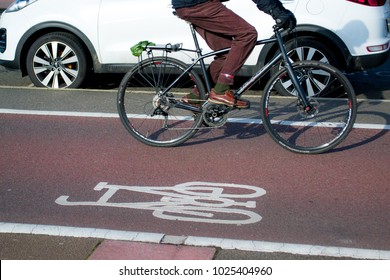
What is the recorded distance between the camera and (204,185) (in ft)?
20.1

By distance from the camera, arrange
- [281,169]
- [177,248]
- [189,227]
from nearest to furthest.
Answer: [177,248]
[189,227]
[281,169]

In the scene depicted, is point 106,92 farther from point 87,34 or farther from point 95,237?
point 95,237

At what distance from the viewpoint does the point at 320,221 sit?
5.40m

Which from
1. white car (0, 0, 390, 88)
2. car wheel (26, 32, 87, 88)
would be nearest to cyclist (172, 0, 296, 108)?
white car (0, 0, 390, 88)

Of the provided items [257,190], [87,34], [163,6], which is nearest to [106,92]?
[87,34]

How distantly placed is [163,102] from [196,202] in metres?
1.53

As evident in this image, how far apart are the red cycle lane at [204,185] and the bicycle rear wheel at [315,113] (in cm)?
15

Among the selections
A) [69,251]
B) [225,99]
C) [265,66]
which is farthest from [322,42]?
[69,251]

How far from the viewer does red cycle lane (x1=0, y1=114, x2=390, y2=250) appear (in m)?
5.34

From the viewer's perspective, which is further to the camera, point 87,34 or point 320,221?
point 87,34

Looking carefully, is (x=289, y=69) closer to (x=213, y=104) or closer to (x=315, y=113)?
(x=315, y=113)

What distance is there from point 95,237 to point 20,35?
16.1ft

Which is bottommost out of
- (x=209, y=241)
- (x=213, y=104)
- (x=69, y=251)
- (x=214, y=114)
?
(x=209, y=241)

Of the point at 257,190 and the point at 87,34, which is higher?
the point at 87,34
